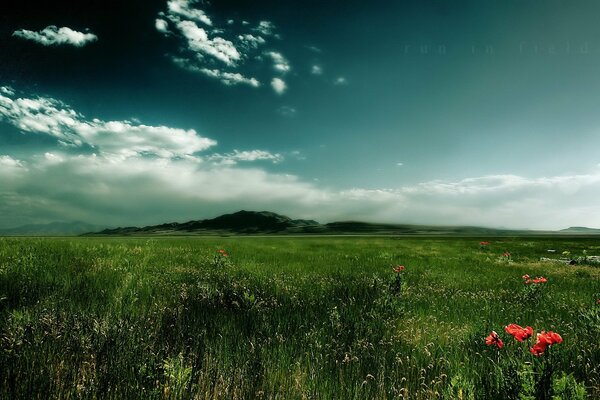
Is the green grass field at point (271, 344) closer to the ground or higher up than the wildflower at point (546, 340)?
closer to the ground

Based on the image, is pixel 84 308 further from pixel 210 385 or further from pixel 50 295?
pixel 210 385

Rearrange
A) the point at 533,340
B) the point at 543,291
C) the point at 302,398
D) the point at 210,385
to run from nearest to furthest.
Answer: the point at 302,398, the point at 210,385, the point at 533,340, the point at 543,291

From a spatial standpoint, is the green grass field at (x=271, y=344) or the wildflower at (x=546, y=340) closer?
the wildflower at (x=546, y=340)

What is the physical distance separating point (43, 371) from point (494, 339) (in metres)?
4.58

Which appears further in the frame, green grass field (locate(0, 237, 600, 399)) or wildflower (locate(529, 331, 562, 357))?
green grass field (locate(0, 237, 600, 399))

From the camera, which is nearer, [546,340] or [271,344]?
[546,340]

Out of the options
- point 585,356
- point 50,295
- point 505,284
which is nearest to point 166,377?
point 50,295

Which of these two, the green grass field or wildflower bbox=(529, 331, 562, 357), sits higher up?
wildflower bbox=(529, 331, 562, 357)

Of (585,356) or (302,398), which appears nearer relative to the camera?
(302,398)

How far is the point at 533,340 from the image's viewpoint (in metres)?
4.85

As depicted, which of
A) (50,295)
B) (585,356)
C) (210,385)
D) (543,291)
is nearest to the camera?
(210,385)

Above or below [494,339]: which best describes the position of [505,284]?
below

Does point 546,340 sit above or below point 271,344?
above

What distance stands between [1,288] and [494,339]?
8.12 metres
